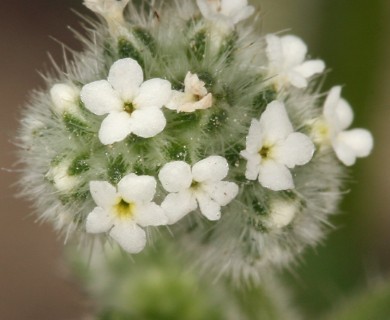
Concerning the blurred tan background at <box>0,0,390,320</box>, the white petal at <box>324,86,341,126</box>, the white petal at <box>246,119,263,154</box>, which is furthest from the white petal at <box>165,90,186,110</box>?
the blurred tan background at <box>0,0,390,320</box>

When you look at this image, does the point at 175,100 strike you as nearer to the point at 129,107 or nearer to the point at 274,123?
the point at 129,107

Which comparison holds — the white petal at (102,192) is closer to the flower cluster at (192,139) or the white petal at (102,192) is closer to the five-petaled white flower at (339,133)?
the flower cluster at (192,139)

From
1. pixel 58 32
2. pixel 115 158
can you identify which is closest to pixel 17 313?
pixel 58 32

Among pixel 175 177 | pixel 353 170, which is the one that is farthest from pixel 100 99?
pixel 353 170

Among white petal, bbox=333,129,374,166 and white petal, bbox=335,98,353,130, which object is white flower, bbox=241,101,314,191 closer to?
white petal, bbox=333,129,374,166

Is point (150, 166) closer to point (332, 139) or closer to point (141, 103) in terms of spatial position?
point (141, 103)

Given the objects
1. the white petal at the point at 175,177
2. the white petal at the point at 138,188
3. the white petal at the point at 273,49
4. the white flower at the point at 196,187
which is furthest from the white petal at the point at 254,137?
the white petal at the point at 273,49
